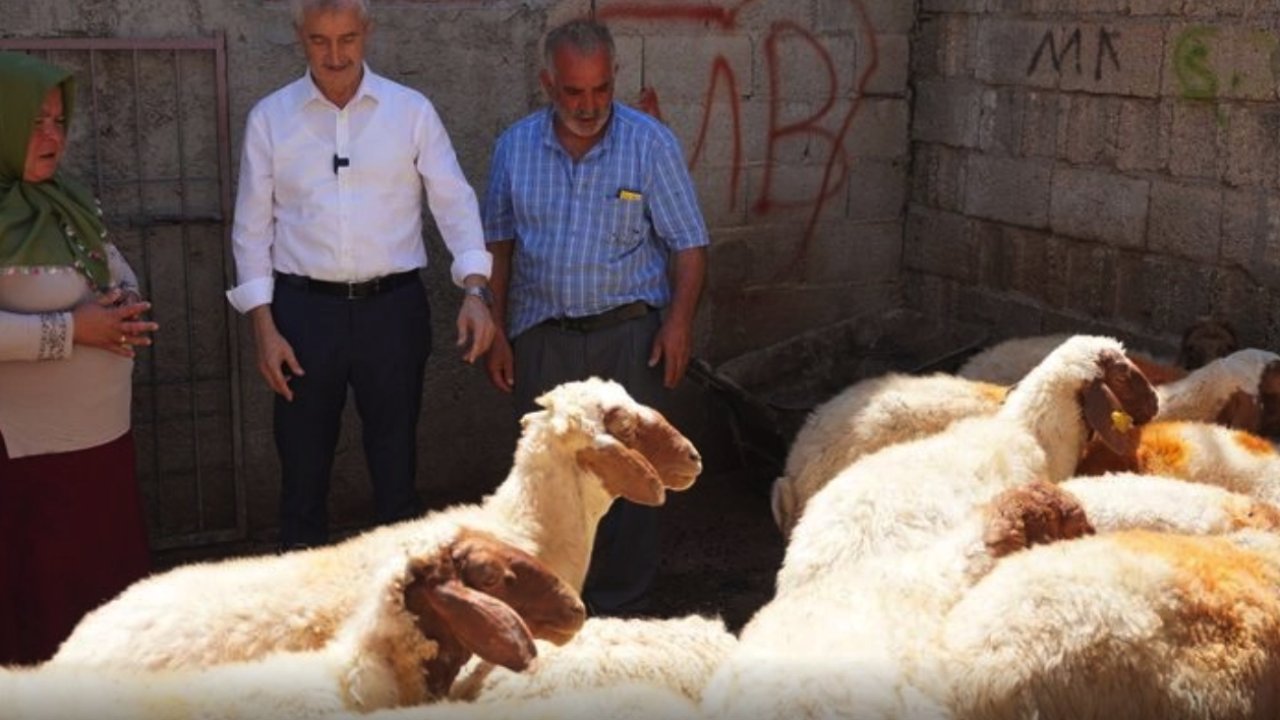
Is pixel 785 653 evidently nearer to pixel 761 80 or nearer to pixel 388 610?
pixel 388 610

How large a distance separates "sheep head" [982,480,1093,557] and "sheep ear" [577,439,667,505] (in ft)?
3.00

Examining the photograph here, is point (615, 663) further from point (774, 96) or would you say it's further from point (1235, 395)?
point (774, 96)

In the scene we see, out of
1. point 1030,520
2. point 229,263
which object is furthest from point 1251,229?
point 229,263

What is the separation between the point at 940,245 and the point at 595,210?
2787 millimetres

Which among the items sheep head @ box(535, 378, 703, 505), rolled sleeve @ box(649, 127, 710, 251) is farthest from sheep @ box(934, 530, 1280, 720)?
rolled sleeve @ box(649, 127, 710, 251)

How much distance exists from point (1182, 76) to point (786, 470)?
7.93 ft

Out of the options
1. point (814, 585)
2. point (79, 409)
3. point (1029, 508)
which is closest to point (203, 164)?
point (79, 409)

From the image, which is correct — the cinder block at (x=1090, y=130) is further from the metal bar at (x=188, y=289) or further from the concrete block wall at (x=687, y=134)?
the metal bar at (x=188, y=289)

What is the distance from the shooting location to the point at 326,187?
18.5 ft

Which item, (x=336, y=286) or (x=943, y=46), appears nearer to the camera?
(x=336, y=286)

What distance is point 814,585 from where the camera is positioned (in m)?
4.54

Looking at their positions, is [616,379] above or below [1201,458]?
above

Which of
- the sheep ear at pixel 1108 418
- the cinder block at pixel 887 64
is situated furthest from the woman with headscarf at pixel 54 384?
the cinder block at pixel 887 64

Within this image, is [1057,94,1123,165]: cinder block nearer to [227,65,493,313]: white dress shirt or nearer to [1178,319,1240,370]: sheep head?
[1178,319,1240,370]: sheep head
